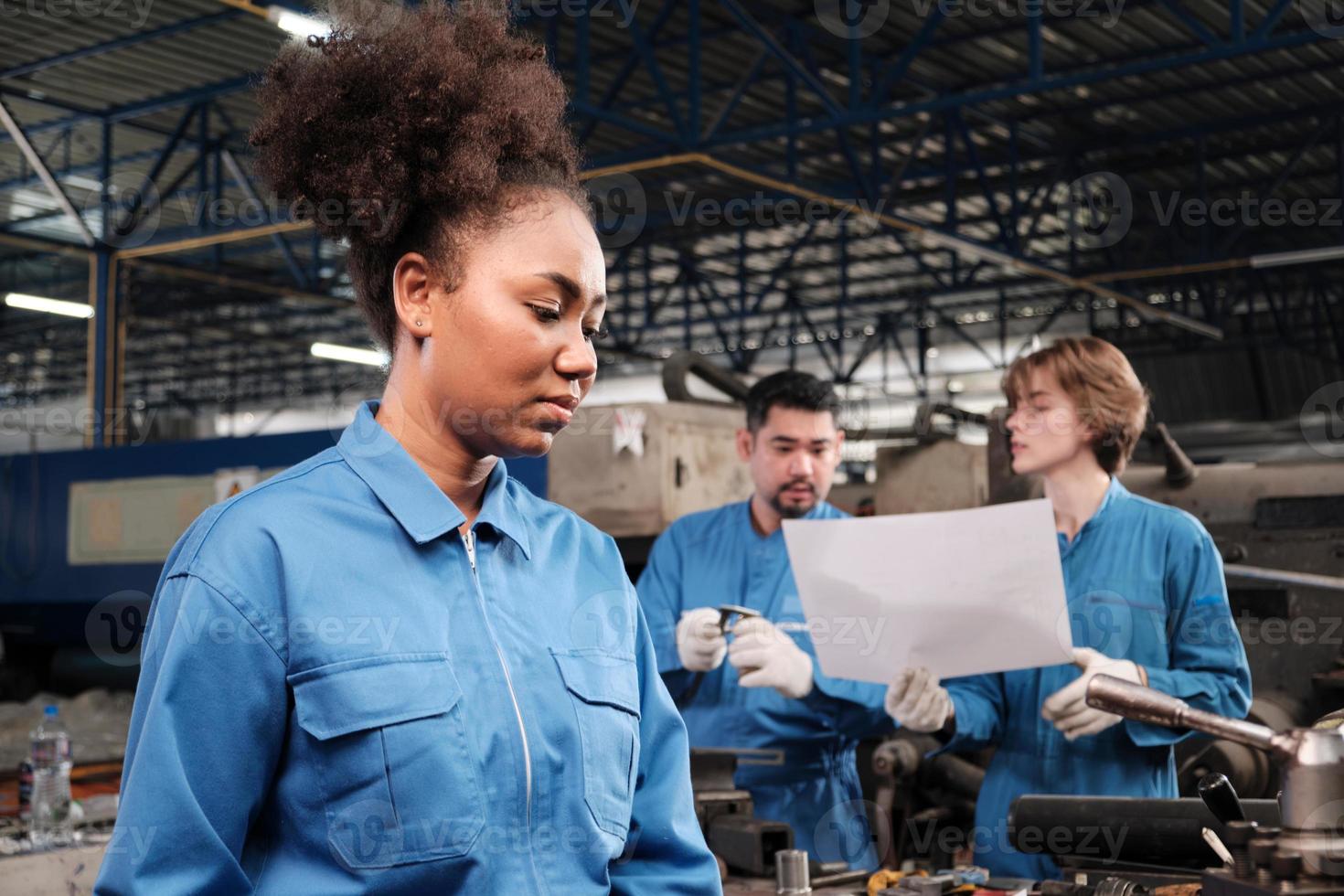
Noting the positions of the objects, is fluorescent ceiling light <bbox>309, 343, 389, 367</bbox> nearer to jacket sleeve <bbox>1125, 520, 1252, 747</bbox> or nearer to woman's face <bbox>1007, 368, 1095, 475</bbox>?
woman's face <bbox>1007, 368, 1095, 475</bbox>

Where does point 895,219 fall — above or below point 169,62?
below

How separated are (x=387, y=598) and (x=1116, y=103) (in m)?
8.58

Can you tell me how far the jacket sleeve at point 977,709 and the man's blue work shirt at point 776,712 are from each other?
0.23 meters

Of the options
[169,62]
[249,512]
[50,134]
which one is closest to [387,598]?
[249,512]

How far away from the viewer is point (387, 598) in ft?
3.16

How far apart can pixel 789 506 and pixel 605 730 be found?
1579mm

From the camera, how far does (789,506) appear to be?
Answer: 2.59m

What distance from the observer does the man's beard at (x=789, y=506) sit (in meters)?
2.58

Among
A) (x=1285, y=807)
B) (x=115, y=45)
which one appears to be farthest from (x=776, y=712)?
(x=115, y=45)

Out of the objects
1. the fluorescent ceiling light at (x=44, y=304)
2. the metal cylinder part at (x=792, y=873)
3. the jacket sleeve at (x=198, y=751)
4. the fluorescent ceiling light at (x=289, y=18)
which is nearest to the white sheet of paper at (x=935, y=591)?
the metal cylinder part at (x=792, y=873)

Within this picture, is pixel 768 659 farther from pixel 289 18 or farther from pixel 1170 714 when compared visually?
pixel 289 18

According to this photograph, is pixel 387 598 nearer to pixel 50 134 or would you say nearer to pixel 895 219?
pixel 895 219

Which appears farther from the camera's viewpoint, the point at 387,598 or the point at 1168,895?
the point at 1168,895

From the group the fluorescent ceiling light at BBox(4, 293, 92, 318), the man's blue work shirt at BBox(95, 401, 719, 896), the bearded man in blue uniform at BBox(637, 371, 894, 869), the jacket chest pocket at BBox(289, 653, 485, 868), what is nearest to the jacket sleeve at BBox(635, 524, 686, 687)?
the bearded man in blue uniform at BBox(637, 371, 894, 869)
